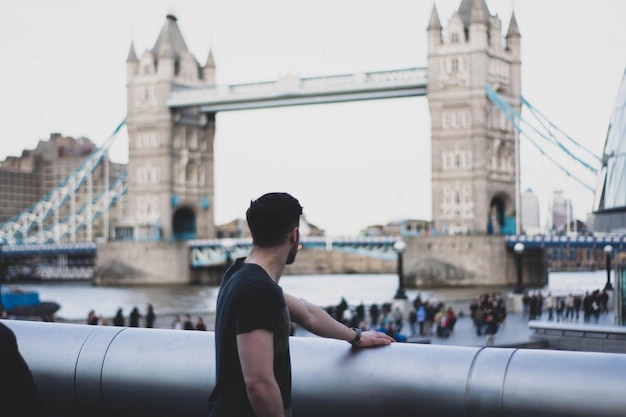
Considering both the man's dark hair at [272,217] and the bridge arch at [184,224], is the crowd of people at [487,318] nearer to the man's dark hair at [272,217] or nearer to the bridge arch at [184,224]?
the man's dark hair at [272,217]

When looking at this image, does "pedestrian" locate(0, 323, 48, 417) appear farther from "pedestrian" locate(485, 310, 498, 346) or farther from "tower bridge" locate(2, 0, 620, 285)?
"tower bridge" locate(2, 0, 620, 285)

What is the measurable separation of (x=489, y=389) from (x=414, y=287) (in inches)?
2047

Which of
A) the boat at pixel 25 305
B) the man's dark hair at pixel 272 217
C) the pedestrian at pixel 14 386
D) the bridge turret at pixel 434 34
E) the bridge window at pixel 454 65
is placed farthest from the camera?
the bridge turret at pixel 434 34

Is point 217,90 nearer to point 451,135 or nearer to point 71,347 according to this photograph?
point 451,135

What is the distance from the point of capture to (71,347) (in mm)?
3756

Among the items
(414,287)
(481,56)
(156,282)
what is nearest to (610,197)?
(414,287)

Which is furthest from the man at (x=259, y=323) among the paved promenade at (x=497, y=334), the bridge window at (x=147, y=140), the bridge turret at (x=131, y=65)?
the bridge turret at (x=131, y=65)

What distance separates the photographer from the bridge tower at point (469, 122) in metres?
57.3

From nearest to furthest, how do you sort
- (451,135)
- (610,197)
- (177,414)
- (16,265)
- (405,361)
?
(405,361) → (177,414) → (610,197) → (451,135) → (16,265)

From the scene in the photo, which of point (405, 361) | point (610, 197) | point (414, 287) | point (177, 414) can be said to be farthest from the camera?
point (414, 287)

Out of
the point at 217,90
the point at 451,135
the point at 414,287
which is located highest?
the point at 217,90

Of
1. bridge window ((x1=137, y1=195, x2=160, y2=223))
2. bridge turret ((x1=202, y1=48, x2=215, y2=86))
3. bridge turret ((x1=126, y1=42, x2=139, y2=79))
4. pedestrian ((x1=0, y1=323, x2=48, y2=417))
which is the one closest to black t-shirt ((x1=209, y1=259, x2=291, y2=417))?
pedestrian ((x1=0, y1=323, x2=48, y2=417))

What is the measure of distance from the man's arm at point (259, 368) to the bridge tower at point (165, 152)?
65.9 m

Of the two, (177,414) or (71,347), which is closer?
(177,414)
